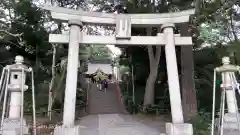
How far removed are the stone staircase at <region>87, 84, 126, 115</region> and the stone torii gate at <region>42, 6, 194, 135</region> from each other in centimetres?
822

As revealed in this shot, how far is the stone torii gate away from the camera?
25.1 feet

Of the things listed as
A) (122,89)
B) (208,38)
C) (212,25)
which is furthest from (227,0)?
(122,89)

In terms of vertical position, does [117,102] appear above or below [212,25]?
below

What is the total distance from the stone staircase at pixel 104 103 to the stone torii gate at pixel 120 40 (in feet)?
27.0

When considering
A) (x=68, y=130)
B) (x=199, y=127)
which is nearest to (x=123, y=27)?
(x=68, y=130)

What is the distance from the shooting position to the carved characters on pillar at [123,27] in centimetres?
850

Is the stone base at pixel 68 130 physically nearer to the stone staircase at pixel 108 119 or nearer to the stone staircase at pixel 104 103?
the stone staircase at pixel 108 119

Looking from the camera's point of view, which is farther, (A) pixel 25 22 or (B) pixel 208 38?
(A) pixel 25 22

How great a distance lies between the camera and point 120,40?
8.59 m

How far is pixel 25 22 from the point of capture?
683 inches

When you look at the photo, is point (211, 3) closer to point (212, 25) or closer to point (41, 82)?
point (212, 25)

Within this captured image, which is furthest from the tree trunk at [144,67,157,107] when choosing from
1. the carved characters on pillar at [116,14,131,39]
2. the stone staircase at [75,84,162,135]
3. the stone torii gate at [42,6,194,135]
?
the carved characters on pillar at [116,14,131,39]

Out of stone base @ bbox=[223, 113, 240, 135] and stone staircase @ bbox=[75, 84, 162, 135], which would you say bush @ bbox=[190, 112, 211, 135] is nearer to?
stone base @ bbox=[223, 113, 240, 135]

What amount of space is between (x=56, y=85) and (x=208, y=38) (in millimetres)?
10588
